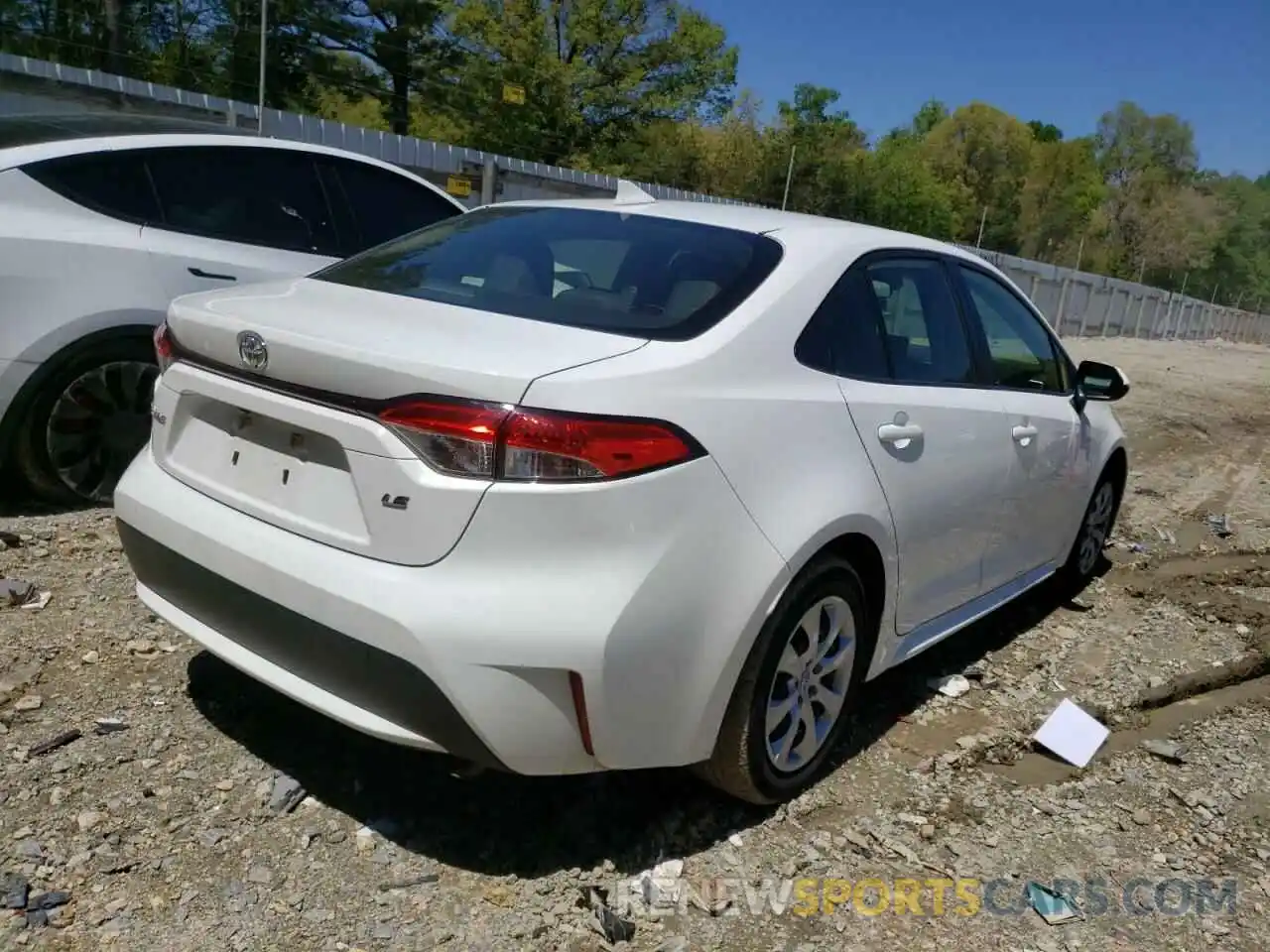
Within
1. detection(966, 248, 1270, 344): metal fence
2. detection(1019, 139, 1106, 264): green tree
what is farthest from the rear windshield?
detection(1019, 139, 1106, 264): green tree

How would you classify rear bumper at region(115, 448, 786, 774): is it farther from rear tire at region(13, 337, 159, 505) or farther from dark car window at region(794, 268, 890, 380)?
rear tire at region(13, 337, 159, 505)

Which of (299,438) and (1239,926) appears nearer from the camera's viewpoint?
(299,438)

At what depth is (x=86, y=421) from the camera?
171 inches

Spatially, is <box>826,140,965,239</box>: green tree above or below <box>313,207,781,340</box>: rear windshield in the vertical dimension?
above

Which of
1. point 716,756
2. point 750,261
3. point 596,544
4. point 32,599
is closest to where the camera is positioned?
point 596,544

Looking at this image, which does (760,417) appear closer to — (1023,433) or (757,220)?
(757,220)

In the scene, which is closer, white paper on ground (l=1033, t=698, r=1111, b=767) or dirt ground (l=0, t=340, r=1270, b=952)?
dirt ground (l=0, t=340, r=1270, b=952)

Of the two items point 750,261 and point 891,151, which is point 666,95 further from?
point 750,261

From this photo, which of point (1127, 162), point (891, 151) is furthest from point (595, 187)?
point (1127, 162)

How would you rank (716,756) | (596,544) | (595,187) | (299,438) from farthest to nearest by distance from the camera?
1. (595,187)
2. (716,756)
3. (299,438)
4. (596,544)

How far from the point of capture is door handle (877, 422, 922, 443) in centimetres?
295

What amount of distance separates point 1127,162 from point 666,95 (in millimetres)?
62015

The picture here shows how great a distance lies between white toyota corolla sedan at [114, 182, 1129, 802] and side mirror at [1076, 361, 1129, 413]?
148 cm

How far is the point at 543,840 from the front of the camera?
270cm
